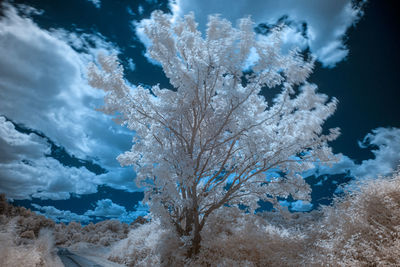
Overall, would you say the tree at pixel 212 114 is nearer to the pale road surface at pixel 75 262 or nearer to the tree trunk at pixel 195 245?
the tree trunk at pixel 195 245

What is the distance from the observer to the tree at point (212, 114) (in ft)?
17.5

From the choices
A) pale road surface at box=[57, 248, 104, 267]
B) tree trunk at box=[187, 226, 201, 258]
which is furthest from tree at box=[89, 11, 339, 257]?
pale road surface at box=[57, 248, 104, 267]

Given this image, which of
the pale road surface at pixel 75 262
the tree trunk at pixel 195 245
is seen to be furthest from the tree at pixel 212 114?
the pale road surface at pixel 75 262

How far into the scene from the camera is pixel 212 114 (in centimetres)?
642

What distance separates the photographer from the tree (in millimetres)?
5348

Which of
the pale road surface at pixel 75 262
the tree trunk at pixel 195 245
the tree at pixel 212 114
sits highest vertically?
the tree at pixel 212 114

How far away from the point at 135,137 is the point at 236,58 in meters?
4.60

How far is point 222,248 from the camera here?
6172 mm

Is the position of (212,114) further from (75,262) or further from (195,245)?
(75,262)

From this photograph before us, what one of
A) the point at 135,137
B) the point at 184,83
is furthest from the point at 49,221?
the point at 184,83

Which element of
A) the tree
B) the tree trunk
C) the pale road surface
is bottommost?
the pale road surface

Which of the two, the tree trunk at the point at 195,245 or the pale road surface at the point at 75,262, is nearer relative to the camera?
the pale road surface at the point at 75,262

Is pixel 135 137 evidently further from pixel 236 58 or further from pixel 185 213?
pixel 236 58

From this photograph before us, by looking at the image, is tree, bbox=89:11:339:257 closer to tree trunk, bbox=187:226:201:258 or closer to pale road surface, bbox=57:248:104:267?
tree trunk, bbox=187:226:201:258
